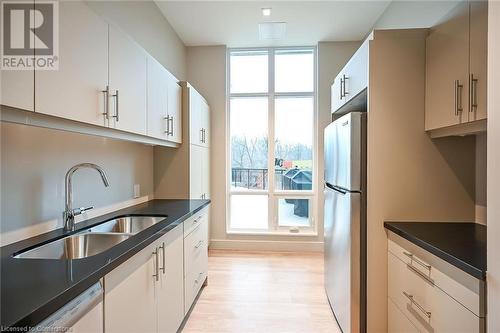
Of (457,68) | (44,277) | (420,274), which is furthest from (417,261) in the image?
(44,277)

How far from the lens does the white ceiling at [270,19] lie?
327cm

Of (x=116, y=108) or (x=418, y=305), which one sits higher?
(x=116, y=108)

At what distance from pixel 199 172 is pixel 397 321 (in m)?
2.59

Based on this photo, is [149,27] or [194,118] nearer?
[149,27]

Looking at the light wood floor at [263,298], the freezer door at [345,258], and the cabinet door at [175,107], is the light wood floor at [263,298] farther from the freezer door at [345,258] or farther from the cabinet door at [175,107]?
the cabinet door at [175,107]

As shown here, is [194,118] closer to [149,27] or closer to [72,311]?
[149,27]

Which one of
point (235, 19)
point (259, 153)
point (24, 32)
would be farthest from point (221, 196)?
point (24, 32)

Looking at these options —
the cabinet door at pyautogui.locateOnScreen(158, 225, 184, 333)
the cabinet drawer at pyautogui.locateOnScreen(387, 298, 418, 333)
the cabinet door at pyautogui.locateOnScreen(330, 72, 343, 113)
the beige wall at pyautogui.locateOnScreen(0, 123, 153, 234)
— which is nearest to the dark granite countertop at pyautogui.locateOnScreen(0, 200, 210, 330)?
the beige wall at pyautogui.locateOnScreen(0, 123, 153, 234)

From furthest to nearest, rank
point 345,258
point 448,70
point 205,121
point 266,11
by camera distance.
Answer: point 205,121 → point 266,11 → point 345,258 → point 448,70

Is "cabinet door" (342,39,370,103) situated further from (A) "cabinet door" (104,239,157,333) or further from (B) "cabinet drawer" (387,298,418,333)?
(A) "cabinet door" (104,239,157,333)

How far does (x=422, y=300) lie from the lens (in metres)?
1.53

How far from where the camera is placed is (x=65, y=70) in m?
1.32

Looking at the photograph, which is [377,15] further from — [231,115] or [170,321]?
[170,321]

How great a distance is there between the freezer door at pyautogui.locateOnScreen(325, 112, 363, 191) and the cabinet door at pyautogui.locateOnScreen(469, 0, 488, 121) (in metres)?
0.63
